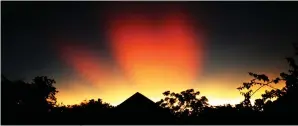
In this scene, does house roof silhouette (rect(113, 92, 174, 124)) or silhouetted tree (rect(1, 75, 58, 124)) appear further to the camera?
silhouetted tree (rect(1, 75, 58, 124))

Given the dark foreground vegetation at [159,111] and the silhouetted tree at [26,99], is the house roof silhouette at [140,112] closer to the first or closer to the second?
the dark foreground vegetation at [159,111]

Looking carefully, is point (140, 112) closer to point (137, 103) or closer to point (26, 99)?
point (137, 103)

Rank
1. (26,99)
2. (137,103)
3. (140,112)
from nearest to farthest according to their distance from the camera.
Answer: (140,112), (137,103), (26,99)

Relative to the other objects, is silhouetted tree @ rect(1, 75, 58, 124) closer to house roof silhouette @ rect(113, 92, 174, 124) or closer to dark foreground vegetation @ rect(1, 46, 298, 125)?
dark foreground vegetation @ rect(1, 46, 298, 125)

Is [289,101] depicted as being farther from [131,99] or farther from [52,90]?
[52,90]

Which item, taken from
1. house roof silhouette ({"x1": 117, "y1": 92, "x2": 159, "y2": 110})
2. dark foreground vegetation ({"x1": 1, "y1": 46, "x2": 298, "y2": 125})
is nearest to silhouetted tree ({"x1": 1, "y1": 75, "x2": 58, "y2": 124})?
dark foreground vegetation ({"x1": 1, "y1": 46, "x2": 298, "y2": 125})

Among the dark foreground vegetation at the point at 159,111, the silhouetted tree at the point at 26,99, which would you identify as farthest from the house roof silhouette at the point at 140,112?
the silhouetted tree at the point at 26,99

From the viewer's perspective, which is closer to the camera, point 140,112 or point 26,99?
point 140,112

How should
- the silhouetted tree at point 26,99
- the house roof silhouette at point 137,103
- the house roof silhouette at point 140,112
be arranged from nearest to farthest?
the house roof silhouette at point 140,112, the house roof silhouette at point 137,103, the silhouetted tree at point 26,99

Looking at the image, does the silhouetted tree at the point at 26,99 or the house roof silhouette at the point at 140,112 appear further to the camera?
the silhouetted tree at the point at 26,99

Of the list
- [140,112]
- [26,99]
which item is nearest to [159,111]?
[140,112]

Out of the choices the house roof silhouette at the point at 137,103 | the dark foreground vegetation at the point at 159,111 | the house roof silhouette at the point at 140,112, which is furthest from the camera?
the house roof silhouette at the point at 137,103

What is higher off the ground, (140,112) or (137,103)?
(137,103)

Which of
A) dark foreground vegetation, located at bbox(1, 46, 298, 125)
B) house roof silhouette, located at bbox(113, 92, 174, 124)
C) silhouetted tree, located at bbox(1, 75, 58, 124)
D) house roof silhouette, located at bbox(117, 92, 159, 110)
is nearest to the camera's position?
dark foreground vegetation, located at bbox(1, 46, 298, 125)
